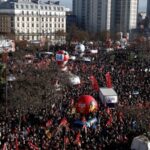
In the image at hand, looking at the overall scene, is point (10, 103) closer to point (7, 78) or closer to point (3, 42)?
point (7, 78)

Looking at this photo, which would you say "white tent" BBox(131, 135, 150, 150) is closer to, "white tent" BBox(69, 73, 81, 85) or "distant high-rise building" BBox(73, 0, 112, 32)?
"white tent" BBox(69, 73, 81, 85)

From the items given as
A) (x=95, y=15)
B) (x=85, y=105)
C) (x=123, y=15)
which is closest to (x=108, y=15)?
(x=95, y=15)

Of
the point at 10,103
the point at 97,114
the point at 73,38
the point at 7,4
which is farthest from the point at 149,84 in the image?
the point at 7,4

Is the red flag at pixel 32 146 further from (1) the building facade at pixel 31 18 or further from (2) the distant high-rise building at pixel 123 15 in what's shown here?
(2) the distant high-rise building at pixel 123 15

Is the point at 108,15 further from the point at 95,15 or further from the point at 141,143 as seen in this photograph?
the point at 141,143

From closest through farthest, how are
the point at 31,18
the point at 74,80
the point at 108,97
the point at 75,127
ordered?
the point at 75,127 < the point at 108,97 < the point at 74,80 < the point at 31,18

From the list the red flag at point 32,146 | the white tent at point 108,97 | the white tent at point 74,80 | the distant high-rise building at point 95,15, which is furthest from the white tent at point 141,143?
the distant high-rise building at point 95,15
